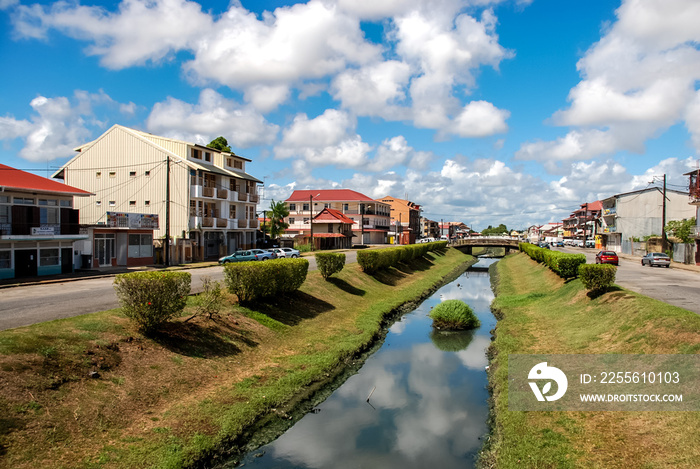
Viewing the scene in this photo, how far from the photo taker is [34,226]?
108 feet

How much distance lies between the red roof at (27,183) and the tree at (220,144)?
37.0 m

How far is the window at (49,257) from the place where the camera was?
1341 inches

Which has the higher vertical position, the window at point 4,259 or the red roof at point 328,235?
the red roof at point 328,235

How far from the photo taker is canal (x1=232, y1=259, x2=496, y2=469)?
12336 millimetres

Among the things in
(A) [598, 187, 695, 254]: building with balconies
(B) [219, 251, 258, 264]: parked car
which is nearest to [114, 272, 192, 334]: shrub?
(B) [219, 251, 258, 264]: parked car

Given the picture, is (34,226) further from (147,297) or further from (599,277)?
(599,277)

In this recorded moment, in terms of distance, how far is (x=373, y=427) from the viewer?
47.0ft

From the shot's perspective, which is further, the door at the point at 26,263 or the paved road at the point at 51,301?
the door at the point at 26,263

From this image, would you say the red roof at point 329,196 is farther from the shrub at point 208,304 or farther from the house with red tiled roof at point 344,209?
the shrub at point 208,304

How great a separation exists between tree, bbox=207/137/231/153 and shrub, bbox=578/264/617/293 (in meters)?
60.2

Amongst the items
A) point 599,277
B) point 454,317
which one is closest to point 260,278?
point 454,317

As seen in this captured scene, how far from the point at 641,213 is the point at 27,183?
9046 cm

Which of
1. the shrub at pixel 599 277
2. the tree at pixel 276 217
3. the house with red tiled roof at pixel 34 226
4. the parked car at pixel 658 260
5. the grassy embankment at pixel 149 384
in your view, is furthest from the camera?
the tree at pixel 276 217

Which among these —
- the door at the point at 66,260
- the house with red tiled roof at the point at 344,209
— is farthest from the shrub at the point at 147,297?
the house with red tiled roof at the point at 344,209
